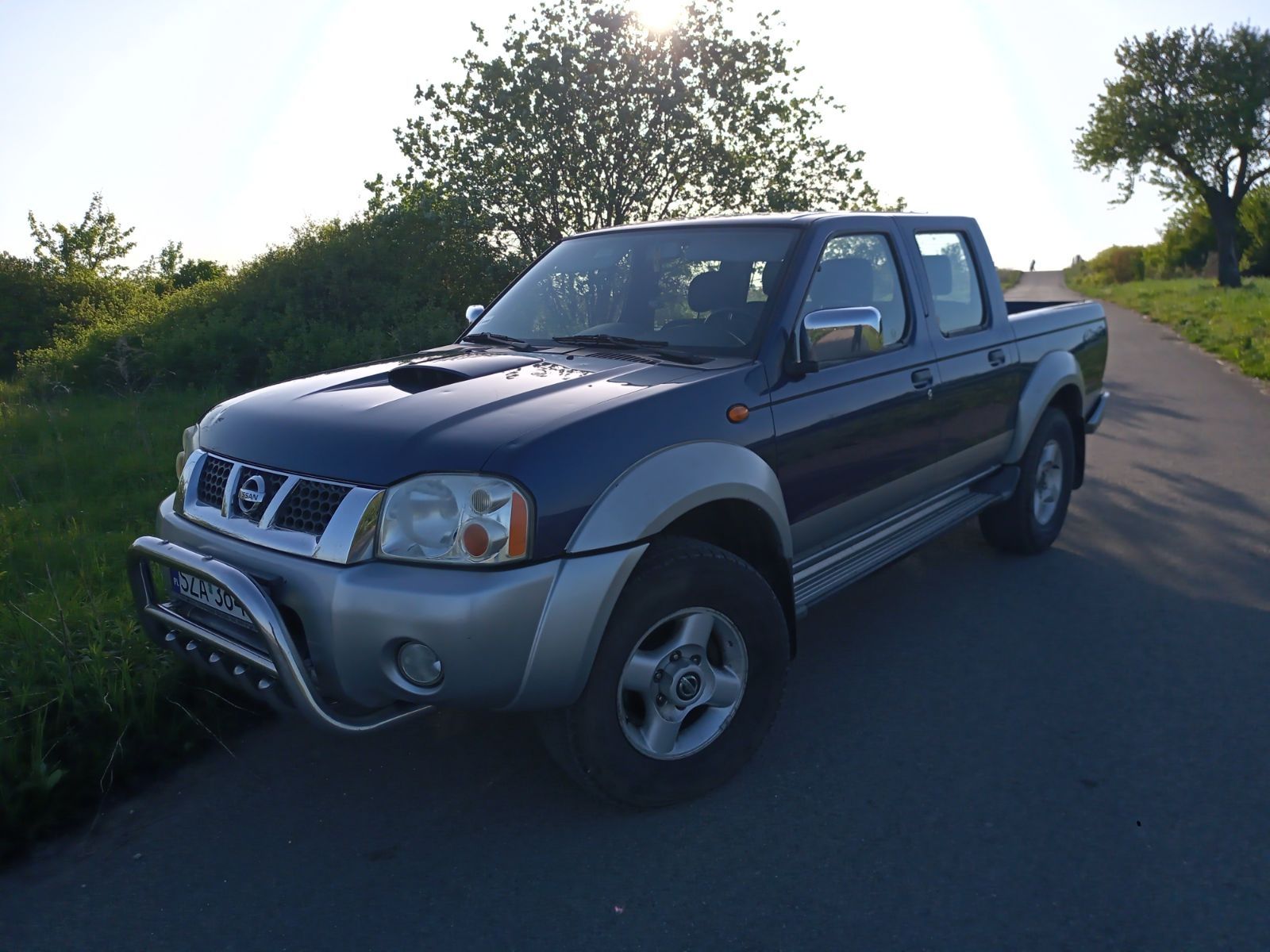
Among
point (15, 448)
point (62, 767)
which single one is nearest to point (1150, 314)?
point (15, 448)

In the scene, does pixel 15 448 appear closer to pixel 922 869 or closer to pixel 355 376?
pixel 355 376

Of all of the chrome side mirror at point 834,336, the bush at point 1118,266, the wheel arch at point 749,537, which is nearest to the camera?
the wheel arch at point 749,537

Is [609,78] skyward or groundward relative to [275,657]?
skyward

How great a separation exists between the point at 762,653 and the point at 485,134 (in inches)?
417

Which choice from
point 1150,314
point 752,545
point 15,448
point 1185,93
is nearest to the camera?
point 752,545

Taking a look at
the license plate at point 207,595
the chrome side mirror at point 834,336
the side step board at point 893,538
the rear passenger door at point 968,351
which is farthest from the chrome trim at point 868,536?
the license plate at point 207,595

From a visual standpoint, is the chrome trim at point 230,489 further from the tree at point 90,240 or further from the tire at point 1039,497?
the tree at point 90,240

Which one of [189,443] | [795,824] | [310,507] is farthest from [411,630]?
[189,443]

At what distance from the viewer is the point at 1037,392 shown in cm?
552

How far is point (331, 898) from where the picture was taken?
2.88m

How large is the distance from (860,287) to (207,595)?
2.73m

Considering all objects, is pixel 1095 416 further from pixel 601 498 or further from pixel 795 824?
pixel 601 498

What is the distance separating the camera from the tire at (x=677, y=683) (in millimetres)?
3041

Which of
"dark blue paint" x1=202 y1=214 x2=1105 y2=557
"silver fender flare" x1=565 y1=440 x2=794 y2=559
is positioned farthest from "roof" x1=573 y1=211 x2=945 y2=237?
"silver fender flare" x1=565 y1=440 x2=794 y2=559
